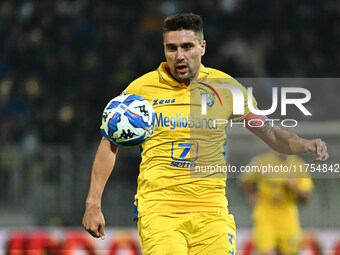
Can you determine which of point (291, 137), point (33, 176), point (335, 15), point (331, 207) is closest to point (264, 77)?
point (335, 15)

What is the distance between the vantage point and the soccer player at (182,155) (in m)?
4.27

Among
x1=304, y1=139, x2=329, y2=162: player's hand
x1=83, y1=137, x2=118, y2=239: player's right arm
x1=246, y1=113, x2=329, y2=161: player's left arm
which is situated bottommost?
x1=83, y1=137, x2=118, y2=239: player's right arm

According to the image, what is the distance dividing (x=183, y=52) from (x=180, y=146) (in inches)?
23.4

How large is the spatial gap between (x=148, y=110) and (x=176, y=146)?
30cm

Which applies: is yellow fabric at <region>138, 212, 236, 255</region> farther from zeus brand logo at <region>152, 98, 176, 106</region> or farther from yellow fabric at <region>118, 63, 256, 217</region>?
zeus brand logo at <region>152, 98, 176, 106</region>

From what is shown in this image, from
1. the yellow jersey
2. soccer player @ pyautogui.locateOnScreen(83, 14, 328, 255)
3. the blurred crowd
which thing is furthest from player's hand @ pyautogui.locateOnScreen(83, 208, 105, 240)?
the blurred crowd

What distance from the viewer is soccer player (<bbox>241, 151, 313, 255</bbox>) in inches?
361

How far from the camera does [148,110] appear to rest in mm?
4328

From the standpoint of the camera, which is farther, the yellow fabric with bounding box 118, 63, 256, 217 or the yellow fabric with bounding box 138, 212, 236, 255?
the yellow fabric with bounding box 118, 63, 256, 217

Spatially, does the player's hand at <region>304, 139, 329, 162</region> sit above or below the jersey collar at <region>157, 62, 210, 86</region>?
below

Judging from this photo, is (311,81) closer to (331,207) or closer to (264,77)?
(264,77)

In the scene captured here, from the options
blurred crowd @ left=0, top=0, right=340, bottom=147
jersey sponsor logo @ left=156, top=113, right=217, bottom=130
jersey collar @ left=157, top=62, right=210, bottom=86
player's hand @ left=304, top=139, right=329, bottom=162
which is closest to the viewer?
player's hand @ left=304, top=139, right=329, bottom=162

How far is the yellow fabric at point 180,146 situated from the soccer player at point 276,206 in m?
4.68

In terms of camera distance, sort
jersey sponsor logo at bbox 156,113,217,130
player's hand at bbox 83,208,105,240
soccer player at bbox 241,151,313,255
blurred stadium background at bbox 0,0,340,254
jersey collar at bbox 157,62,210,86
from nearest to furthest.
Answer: player's hand at bbox 83,208,105,240 → jersey sponsor logo at bbox 156,113,217,130 → jersey collar at bbox 157,62,210,86 → soccer player at bbox 241,151,313,255 → blurred stadium background at bbox 0,0,340,254
